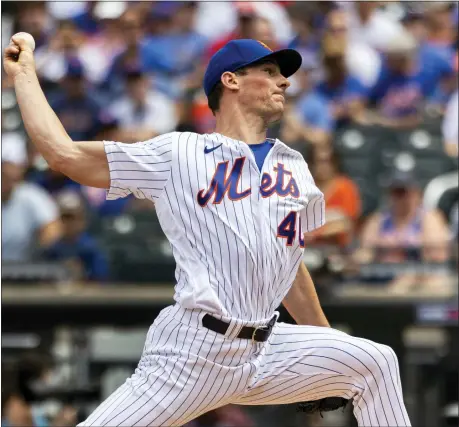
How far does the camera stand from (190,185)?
12.8 ft

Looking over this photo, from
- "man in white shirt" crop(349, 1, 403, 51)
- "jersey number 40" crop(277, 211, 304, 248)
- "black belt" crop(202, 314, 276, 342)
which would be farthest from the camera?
"man in white shirt" crop(349, 1, 403, 51)

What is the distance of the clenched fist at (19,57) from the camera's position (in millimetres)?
3840

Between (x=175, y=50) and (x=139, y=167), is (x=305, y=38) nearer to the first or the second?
(x=175, y=50)

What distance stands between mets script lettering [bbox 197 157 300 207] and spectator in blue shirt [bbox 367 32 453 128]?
20.3 feet

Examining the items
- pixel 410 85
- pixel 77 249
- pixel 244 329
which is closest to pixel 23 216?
pixel 77 249

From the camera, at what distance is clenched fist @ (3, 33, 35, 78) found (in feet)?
12.6

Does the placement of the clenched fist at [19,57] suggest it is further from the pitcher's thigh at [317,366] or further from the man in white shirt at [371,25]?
the man in white shirt at [371,25]

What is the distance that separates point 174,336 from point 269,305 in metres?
0.37

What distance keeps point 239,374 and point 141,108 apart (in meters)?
6.87

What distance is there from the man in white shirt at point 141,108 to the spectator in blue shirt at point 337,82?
1406mm

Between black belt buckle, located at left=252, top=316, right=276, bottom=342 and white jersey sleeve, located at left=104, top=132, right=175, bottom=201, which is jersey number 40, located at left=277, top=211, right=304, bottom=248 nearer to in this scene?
black belt buckle, located at left=252, top=316, right=276, bottom=342

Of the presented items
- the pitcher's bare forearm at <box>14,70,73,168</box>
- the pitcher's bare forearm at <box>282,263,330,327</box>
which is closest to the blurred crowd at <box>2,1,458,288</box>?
the pitcher's bare forearm at <box>282,263,330,327</box>

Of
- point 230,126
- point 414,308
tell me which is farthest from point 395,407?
point 414,308

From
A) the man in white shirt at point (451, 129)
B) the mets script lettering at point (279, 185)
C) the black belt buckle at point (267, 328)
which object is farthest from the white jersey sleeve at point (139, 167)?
the man in white shirt at point (451, 129)
